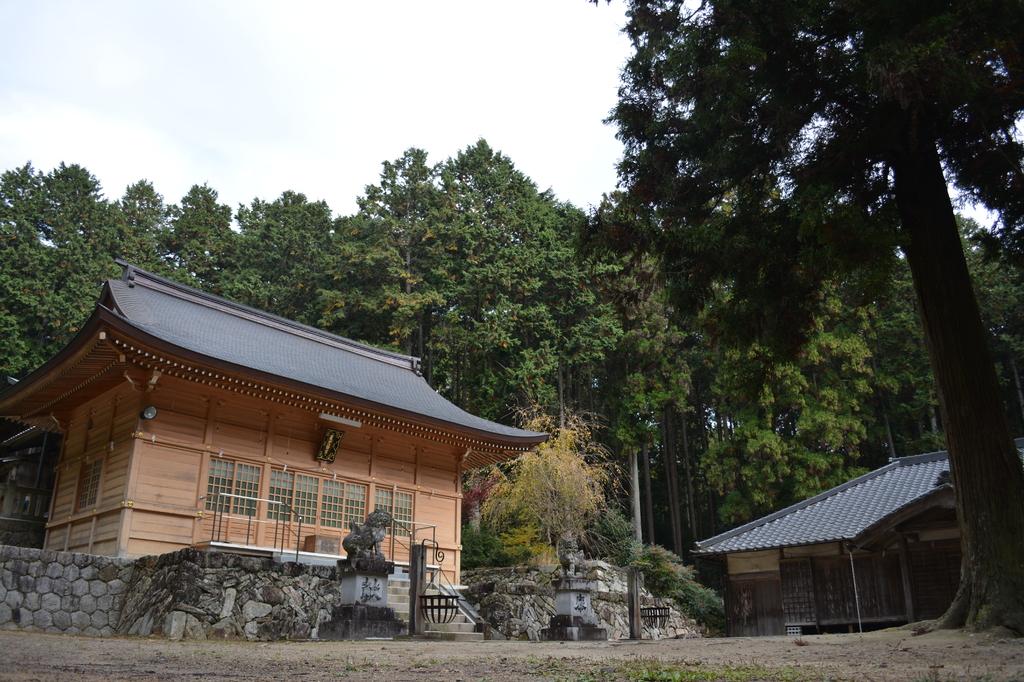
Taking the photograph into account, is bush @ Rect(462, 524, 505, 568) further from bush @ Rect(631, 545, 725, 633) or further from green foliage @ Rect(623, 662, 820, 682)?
green foliage @ Rect(623, 662, 820, 682)

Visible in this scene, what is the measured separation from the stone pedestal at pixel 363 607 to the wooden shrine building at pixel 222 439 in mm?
3000

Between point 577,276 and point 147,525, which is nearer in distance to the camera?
point 147,525

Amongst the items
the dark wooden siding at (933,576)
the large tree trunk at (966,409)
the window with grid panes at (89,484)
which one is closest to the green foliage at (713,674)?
the large tree trunk at (966,409)

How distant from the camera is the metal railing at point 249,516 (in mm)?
14086

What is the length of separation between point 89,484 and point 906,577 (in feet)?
52.4

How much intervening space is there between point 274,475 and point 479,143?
67.4 feet

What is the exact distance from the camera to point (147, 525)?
13281 millimetres

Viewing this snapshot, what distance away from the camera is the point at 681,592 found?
21.0 metres

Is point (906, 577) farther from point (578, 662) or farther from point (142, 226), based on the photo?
point (142, 226)

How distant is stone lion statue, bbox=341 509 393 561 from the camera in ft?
37.7

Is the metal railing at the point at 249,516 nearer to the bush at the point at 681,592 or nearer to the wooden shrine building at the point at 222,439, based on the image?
the wooden shrine building at the point at 222,439

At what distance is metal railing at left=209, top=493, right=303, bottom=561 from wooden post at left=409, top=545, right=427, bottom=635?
2703 millimetres

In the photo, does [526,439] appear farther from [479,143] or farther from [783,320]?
[479,143]

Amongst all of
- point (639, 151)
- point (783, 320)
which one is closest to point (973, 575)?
point (783, 320)
